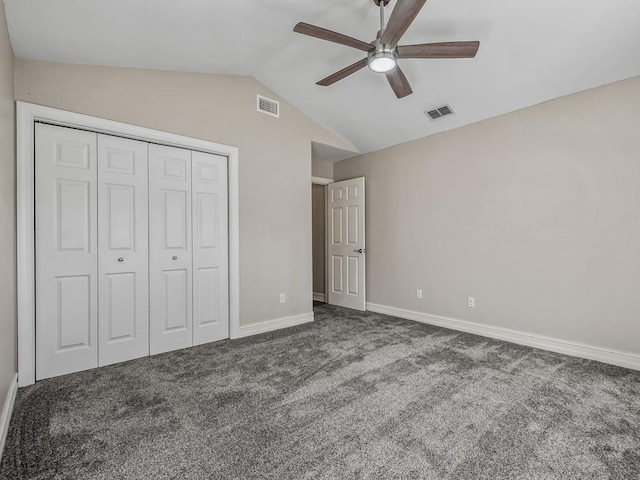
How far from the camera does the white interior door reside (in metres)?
4.90

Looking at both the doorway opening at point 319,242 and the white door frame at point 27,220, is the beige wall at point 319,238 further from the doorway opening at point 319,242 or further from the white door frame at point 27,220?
the white door frame at point 27,220

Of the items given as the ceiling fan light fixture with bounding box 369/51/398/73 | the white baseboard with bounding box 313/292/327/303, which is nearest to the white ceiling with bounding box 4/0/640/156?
the ceiling fan light fixture with bounding box 369/51/398/73

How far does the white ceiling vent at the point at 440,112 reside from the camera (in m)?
3.58

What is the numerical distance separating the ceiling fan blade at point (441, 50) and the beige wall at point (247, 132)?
1986mm

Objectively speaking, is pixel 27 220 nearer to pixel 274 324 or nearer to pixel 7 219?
pixel 7 219

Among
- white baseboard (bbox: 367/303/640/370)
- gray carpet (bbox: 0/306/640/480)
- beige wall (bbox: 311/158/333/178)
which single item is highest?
beige wall (bbox: 311/158/333/178)

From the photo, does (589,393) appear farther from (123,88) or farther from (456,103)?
(123,88)

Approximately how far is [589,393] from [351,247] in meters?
3.22

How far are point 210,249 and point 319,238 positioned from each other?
273 cm

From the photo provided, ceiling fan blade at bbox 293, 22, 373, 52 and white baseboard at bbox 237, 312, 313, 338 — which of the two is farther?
white baseboard at bbox 237, 312, 313, 338

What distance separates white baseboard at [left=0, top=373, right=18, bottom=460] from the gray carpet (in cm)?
5

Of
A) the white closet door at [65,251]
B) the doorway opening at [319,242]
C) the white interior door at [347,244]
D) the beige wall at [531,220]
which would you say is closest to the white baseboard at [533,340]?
the beige wall at [531,220]

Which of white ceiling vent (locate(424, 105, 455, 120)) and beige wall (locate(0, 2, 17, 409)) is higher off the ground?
white ceiling vent (locate(424, 105, 455, 120))

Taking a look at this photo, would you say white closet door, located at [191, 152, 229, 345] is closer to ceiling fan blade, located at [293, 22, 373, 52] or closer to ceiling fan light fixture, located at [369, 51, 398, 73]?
ceiling fan blade, located at [293, 22, 373, 52]
